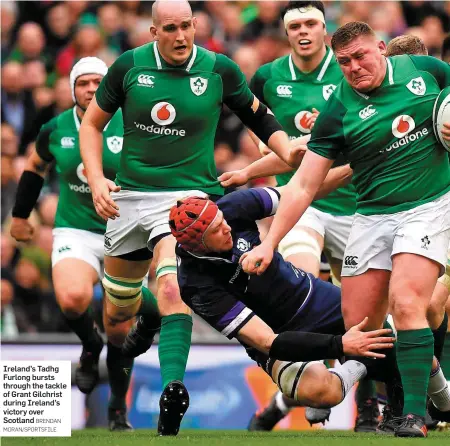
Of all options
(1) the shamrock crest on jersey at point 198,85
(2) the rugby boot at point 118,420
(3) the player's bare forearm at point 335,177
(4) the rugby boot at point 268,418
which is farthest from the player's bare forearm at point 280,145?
(2) the rugby boot at point 118,420

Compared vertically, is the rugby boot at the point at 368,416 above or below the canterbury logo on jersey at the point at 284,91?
below

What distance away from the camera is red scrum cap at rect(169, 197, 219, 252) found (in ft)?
22.2

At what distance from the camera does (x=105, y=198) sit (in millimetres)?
7590

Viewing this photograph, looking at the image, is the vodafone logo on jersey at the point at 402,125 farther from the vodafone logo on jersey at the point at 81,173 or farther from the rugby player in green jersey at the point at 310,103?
the vodafone logo on jersey at the point at 81,173

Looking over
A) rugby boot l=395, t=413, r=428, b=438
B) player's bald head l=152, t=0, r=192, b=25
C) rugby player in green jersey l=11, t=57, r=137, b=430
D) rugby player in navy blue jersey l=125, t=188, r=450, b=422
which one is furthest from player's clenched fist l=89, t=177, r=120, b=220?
rugby boot l=395, t=413, r=428, b=438

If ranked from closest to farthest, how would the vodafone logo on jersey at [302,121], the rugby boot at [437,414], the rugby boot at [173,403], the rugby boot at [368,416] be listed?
the rugby boot at [173,403] < the rugby boot at [437,414] < the rugby boot at [368,416] < the vodafone logo on jersey at [302,121]

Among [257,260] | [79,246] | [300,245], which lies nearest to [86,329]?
[79,246]

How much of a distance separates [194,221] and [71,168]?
315cm

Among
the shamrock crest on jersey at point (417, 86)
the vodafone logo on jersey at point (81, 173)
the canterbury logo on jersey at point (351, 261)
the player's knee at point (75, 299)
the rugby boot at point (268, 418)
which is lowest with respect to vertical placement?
the rugby boot at point (268, 418)

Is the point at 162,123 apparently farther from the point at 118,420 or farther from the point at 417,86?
the point at 118,420

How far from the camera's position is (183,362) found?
730cm

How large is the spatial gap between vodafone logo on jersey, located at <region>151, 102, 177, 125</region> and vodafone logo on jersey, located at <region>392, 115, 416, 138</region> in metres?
1.68

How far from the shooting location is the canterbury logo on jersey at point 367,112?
6902 millimetres

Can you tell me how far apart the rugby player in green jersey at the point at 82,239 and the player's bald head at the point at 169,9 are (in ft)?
6.09
